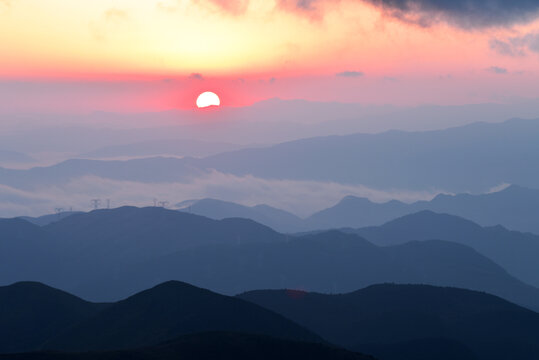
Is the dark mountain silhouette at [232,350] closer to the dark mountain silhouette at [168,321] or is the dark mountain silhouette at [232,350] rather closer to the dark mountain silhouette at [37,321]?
the dark mountain silhouette at [168,321]

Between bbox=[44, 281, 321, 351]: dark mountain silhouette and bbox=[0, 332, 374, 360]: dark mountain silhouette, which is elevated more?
bbox=[44, 281, 321, 351]: dark mountain silhouette

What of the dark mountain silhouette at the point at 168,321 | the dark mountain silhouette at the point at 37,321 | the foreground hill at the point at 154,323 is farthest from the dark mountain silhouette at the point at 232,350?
the dark mountain silhouette at the point at 37,321

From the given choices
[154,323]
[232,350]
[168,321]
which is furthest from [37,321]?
[232,350]

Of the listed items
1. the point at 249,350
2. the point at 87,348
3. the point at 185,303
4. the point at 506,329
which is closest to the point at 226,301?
the point at 185,303

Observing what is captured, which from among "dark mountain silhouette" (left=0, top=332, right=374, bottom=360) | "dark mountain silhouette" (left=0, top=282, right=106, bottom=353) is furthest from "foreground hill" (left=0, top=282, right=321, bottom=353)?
"dark mountain silhouette" (left=0, top=332, right=374, bottom=360)

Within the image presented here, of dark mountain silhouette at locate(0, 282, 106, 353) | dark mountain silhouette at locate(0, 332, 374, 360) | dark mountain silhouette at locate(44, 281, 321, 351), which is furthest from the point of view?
dark mountain silhouette at locate(0, 282, 106, 353)

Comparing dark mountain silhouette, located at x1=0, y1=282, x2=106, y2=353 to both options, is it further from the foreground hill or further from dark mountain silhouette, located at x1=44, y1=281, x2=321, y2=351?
dark mountain silhouette, located at x1=44, y1=281, x2=321, y2=351

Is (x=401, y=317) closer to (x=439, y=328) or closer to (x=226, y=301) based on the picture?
(x=439, y=328)
